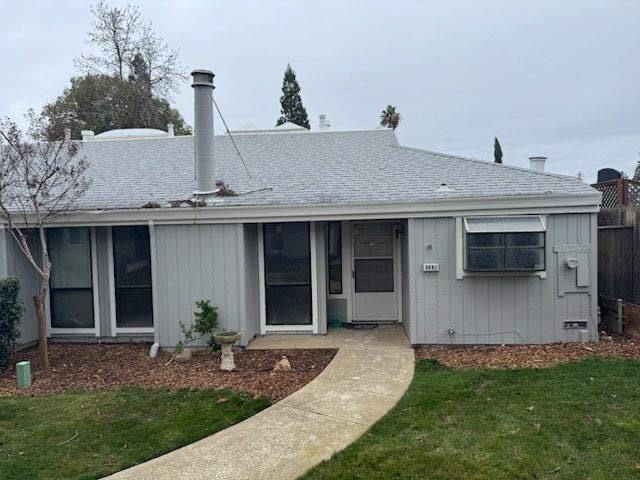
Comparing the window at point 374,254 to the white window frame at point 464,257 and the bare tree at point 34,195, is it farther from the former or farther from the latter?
the bare tree at point 34,195

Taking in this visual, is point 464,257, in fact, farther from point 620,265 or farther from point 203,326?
point 203,326

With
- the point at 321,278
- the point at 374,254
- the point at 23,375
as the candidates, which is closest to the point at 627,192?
the point at 374,254

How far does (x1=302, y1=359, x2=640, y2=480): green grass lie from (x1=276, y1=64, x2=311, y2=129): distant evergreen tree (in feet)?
102

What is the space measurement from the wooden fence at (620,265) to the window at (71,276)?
8762 millimetres

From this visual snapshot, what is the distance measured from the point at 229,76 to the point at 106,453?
67.5 feet

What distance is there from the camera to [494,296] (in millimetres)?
7449

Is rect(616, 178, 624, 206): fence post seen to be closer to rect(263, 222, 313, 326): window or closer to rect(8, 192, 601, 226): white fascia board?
rect(8, 192, 601, 226): white fascia board

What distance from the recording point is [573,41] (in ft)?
40.2

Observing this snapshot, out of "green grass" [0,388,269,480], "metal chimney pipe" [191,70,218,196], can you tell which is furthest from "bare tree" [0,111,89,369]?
"green grass" [0,388,269,480]

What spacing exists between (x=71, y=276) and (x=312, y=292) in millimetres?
4190

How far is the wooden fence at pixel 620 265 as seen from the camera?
308 inches

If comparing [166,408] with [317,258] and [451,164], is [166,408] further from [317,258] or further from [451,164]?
[451,164]

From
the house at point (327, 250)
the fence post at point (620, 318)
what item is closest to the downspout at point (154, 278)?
the house at point (327, 250)

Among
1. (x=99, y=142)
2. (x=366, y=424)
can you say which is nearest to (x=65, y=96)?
(x=99, y=142)
